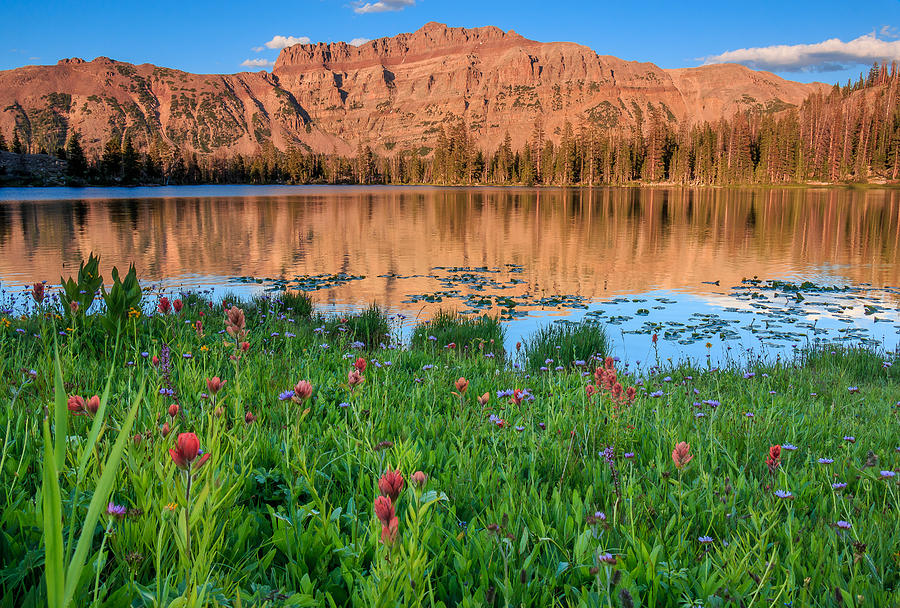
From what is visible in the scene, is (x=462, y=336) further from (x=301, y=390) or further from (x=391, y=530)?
(x=391, y=530)

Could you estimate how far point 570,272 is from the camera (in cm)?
2311

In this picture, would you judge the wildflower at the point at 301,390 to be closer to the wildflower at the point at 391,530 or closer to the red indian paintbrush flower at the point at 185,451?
the red indian paintbrush flower at the point at 185,451

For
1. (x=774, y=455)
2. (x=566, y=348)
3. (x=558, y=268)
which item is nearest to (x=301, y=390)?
(x=774, y=455)

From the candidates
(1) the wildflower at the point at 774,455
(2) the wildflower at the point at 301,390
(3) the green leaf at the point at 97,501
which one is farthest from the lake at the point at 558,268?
(3) the green leaf at the point at 97,501

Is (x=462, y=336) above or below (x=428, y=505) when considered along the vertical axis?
below

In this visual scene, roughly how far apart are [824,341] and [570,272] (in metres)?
11.7

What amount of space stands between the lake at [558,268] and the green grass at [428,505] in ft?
23.1

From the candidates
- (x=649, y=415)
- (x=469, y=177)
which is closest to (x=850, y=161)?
(x=469, y=177)

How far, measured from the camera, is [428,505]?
7.50 ft

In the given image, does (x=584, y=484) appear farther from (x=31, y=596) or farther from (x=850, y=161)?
(x=850, y=161)

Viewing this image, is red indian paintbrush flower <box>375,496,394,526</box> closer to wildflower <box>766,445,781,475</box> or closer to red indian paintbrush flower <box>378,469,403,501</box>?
red indian paintbrush flower <box>378,469,403,501</box>

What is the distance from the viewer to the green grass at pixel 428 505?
7.06 ft

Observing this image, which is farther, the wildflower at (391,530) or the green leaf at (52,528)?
the wildflower at (391,530)

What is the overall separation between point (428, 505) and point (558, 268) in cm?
2250
